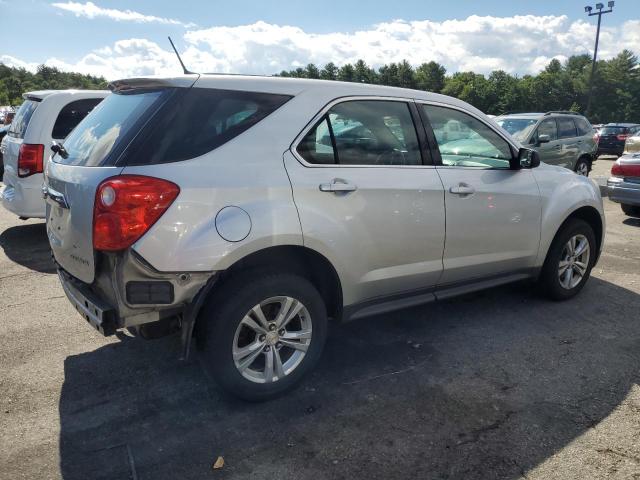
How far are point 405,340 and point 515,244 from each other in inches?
47.6

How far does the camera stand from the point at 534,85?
77625 mm

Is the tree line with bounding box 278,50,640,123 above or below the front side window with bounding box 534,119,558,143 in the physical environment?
above

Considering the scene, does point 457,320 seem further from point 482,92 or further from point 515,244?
point 482,92

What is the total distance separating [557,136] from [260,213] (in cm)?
1056

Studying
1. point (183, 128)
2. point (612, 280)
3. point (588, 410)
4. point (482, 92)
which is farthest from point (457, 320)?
point (482, 92)

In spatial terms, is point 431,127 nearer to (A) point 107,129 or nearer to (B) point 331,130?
(B) point 331,130

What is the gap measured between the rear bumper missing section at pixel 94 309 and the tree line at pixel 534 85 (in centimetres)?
5800

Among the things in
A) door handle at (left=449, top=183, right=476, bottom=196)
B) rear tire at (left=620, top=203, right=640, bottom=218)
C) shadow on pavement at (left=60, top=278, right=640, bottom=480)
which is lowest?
shadow on pavement at (left=60, top=278, right=640, bottom=480)

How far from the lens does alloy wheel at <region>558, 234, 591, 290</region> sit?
15.5ft

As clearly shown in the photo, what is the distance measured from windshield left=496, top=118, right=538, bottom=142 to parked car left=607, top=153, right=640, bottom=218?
239 centimetres

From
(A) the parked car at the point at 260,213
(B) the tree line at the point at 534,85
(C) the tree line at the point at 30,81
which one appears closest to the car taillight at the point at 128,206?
(A) the parked car at the point at 260,213

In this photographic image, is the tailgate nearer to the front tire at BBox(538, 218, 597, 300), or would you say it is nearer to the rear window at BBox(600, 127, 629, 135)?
the front tire at BBox(538, 218, 597, 300)

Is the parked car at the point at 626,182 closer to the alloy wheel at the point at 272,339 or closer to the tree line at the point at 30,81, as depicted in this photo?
the alloy wheel at the point at 272,339

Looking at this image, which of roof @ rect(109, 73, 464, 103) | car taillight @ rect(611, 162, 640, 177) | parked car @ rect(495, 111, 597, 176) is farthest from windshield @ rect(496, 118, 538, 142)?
roof @ rect(109, 73, 464, 103)
